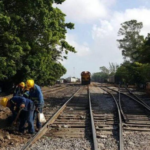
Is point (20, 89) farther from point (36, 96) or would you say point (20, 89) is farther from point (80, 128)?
point (80, 128)

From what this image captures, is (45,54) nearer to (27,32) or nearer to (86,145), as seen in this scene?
(27,32)

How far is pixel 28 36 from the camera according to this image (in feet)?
71.7

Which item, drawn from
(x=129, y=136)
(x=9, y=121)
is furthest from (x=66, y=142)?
(x=9, y=121)

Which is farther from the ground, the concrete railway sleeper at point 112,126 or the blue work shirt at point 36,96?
the blue work shirt at point 36,96

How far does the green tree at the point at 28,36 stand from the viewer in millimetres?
18719

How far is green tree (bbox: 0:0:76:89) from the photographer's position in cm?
1872

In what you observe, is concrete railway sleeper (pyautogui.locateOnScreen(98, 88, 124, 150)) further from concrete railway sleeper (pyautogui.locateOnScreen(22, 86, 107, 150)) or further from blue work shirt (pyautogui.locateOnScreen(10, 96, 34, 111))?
blue work shirt (pyautogui.locateOnScreen(10, 96, 34, 111))

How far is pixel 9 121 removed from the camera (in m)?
10.1

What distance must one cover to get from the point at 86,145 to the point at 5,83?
20726 mm

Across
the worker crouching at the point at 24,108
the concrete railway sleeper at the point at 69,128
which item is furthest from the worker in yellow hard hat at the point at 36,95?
the concrete railway sleeper at the point at 69,128

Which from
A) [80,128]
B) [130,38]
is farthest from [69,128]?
[130,38]

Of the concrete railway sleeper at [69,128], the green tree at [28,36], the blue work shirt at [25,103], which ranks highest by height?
the green tree at [28,36]

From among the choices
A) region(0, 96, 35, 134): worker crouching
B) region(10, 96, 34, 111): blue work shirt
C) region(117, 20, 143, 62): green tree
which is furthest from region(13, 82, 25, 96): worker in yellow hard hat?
region(117, 20, 143, 62): green tree

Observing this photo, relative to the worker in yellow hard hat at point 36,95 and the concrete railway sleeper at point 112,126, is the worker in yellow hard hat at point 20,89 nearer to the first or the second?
the worker in yellow hard hat at point 36,95
